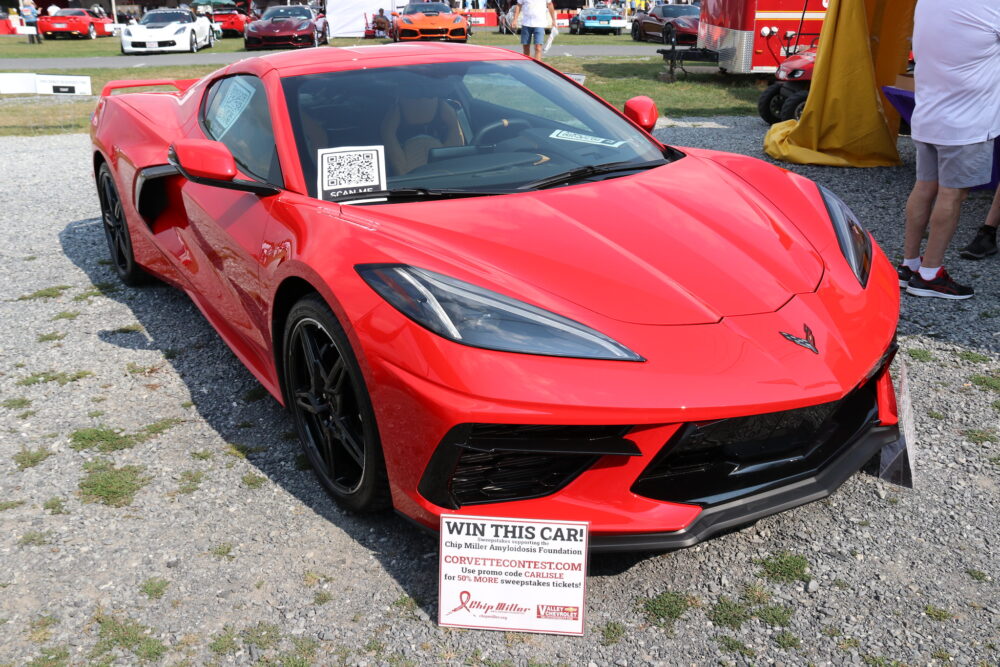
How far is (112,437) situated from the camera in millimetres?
3236

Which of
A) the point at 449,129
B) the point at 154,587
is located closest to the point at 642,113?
the point at 449,129

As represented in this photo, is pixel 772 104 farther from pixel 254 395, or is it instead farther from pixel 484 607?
pixel 484 607

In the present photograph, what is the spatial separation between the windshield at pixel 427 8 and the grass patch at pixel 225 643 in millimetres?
22446

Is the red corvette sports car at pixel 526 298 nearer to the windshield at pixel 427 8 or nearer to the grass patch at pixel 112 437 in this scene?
the grass patch at pixel 112 437

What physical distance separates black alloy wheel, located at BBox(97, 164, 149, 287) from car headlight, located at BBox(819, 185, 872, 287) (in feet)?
10.9

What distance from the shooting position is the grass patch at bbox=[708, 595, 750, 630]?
7.25ft

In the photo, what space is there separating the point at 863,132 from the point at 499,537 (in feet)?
20.8

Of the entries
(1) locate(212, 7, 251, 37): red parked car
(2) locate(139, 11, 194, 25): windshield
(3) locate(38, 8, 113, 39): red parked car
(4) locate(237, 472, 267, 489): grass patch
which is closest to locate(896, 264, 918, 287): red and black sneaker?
(4) locate(237, 472, 267, 489): grass patch

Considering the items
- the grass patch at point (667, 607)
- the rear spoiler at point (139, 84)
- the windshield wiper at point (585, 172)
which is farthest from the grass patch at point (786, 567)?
the rear spoiler at point (139, 84)

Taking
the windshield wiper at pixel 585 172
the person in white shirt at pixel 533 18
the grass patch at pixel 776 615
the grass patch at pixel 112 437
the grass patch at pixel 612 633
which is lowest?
the grass patch at pixel 112 437

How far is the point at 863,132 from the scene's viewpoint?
288 inches

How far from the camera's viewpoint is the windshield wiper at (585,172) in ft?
9.67

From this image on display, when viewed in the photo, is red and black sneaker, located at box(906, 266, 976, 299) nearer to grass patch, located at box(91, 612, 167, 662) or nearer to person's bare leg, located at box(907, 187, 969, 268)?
person's bare leg, located at box(907, 187, 969, 268)

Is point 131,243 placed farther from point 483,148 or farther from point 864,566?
point 864,566
